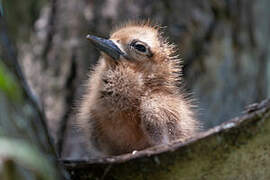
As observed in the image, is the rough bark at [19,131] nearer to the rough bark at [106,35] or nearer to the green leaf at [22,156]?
the green leaf at [22,156]

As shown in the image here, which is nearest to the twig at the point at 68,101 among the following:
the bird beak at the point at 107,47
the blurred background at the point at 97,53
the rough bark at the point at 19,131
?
the blurred background at the point at 97,53

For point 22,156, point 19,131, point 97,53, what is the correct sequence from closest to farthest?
point 22,156 < point 19,131 < point 97,53

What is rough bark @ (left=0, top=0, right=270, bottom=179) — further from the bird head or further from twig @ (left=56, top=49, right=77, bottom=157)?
the bird head

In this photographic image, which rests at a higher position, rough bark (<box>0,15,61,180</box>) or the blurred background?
rough bark (<box>0,15,61,180</box>)

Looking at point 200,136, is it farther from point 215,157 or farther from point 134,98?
point 134,98

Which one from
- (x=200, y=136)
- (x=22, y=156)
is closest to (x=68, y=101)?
(x=200, y=136)

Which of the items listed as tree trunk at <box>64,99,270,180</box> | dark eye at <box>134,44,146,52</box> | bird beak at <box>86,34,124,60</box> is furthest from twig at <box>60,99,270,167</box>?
dark eye at <box>134,44,146,52</box>
